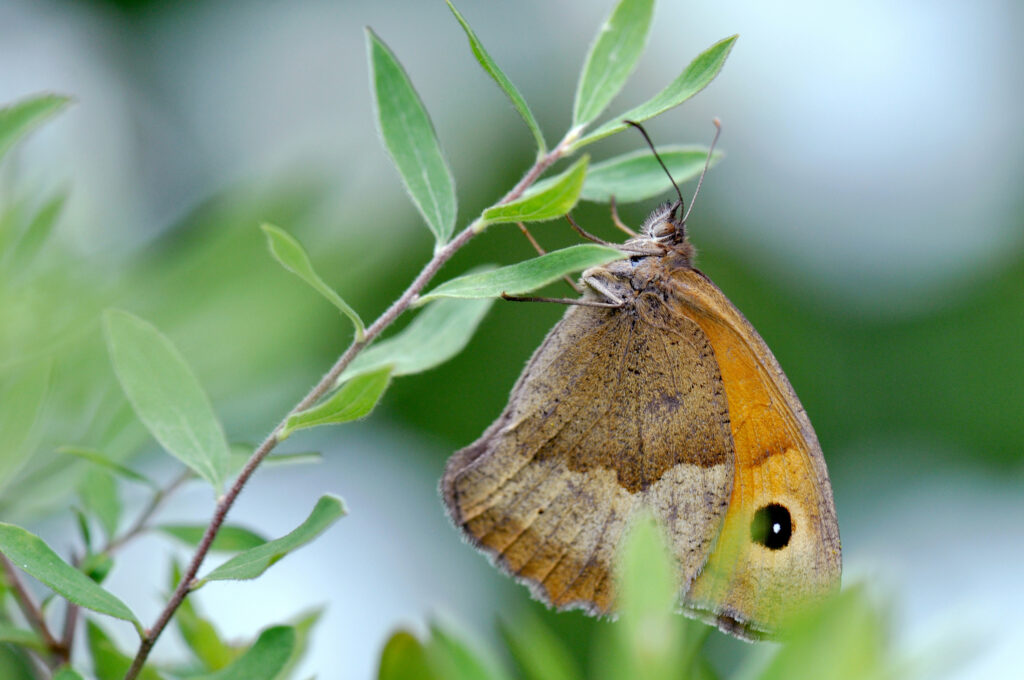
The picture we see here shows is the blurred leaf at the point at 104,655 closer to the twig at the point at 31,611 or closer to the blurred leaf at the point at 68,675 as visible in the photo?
the twig at the point at 31,611

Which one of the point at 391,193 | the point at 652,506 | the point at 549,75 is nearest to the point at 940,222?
the point at 549,75

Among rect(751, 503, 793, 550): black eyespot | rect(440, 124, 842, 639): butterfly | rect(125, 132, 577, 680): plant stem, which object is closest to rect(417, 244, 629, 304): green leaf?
rect(125, 132, 577, 680): plant stem

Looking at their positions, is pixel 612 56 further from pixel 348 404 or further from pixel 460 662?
pixel 460 662

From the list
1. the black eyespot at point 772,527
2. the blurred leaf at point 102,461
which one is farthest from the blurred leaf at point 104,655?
the black eyespot at point 772,527

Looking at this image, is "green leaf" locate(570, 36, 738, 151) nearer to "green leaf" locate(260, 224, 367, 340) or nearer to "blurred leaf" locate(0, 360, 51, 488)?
"green leaf" locate(260, 224, 367, 340)

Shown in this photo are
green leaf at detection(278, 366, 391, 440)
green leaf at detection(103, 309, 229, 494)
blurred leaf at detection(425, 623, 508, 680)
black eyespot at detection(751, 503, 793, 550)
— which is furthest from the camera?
black eyespot at detection(751, 503, 793, 550)

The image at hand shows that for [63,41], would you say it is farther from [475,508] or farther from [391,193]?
Answer: [475,508]

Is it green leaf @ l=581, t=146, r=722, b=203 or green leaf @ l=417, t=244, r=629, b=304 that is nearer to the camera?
green leaf @ l=417, t=244, r=629, b=304
